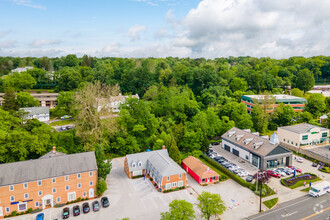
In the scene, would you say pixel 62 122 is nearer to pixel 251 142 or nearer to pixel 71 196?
pixel 71 196

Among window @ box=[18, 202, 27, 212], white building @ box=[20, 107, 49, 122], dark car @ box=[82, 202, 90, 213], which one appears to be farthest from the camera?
white building @ box=[20, 107, 49, 122]

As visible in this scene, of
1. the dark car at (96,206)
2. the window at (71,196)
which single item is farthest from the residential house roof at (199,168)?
the window at (71,196)

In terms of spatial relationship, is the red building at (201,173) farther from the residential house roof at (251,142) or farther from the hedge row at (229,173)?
the residential house roof at (251,142)

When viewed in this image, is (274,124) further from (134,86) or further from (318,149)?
(134,86)

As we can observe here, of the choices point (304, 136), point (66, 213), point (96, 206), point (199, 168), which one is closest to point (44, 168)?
point (66, 213)

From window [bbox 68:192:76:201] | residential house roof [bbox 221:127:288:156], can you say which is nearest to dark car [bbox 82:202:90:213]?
window [bbox 68:192:76:201]

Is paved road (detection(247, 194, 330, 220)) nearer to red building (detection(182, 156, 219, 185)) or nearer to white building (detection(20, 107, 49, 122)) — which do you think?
red building (detection(182, 156, 219, 185))
